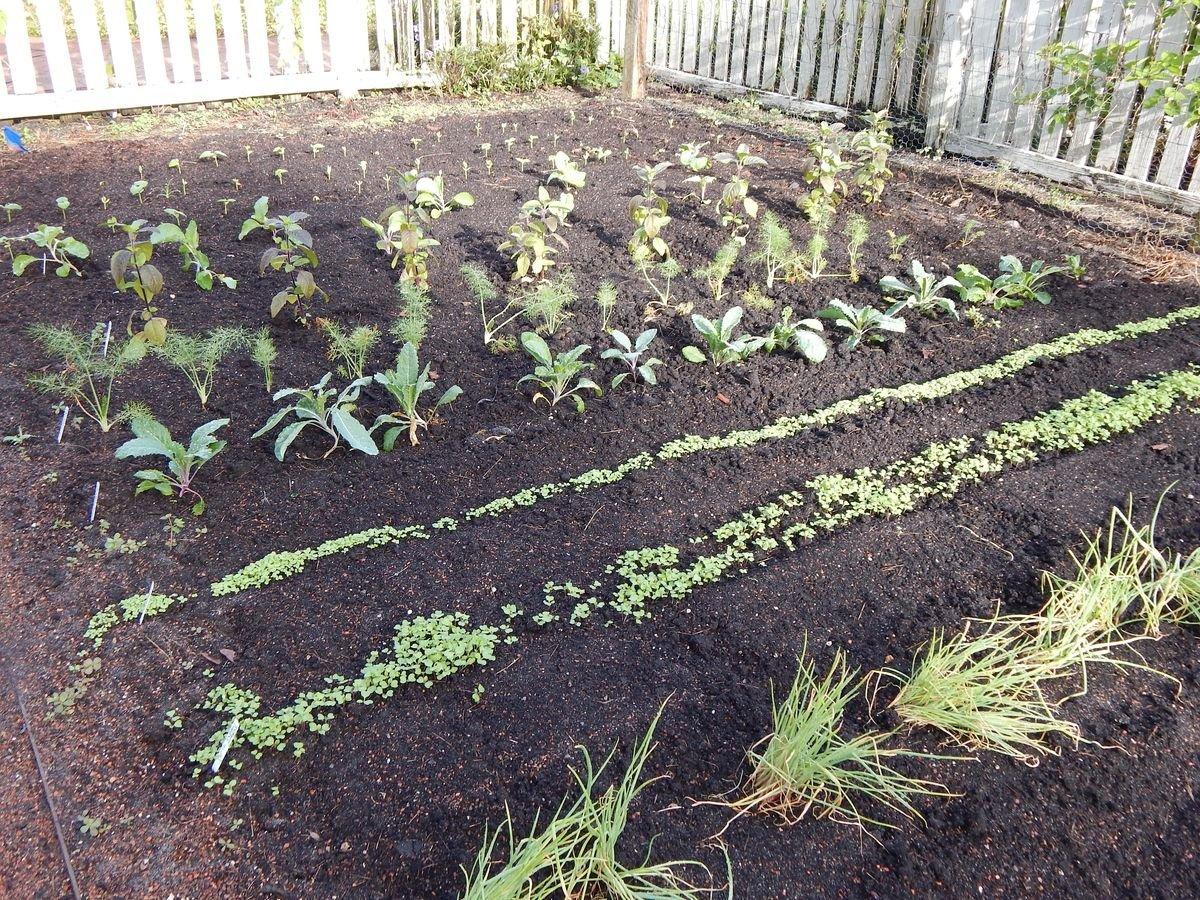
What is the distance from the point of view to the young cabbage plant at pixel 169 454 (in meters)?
2.86

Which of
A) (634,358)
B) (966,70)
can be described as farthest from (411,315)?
(966,70)

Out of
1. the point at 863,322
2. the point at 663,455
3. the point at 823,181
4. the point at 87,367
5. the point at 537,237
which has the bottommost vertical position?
the point at 663,455

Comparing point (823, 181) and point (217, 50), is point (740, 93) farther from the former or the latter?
point (217, 50)

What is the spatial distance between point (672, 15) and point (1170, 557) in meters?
7.38

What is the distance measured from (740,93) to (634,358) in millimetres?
5315

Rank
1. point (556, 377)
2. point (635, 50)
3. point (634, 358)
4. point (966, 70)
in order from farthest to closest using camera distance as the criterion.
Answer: point (635, 50), point (966, 70), point (634, 358), point (556, 377)

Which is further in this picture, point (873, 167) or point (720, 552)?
point (873, 167)

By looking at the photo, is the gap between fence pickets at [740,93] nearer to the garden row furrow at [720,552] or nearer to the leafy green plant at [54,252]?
the garden row furrow at [720,552]

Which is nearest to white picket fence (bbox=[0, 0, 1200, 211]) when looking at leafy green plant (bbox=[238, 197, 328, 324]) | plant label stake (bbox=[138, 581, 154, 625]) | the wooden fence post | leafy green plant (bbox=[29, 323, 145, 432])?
the wooden fence post

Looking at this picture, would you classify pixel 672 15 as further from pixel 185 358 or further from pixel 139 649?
pixel 139 649

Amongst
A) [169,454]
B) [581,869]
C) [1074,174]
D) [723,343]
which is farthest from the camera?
[1074,174]

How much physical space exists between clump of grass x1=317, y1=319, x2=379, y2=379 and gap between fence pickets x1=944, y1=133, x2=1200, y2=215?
4.46 m

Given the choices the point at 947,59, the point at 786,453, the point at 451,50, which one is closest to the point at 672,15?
the point at 451,50

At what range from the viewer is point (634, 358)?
139 inches
